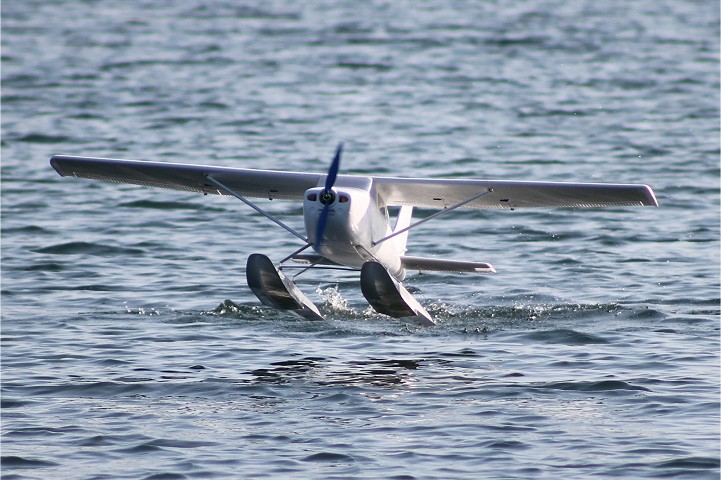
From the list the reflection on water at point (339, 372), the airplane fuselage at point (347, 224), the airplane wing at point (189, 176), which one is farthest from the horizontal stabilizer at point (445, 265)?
the reflection on water at point (339, 372)

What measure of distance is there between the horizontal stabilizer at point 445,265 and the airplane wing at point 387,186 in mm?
786

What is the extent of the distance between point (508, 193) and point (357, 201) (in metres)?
2.36

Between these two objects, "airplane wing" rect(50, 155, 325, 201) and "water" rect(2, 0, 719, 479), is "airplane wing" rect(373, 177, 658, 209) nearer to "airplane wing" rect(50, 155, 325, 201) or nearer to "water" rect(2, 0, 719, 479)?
"airplane wing" rect(50, 155, 325, 201)

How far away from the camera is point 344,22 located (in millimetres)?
64625

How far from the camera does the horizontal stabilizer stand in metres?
15.3

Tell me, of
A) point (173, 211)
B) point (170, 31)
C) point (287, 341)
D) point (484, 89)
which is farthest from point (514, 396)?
point (170, 31)

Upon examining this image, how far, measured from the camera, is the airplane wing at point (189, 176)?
48.4ft

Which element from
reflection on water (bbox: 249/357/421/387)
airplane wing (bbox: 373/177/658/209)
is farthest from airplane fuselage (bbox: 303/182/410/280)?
reflection on water (bbox: 249/357/421/387)

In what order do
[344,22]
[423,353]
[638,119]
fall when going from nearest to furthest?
1. [423,353]
2. [638,119]
3. [344,22]

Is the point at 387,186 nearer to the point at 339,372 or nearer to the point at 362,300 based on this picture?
the point at 362,300

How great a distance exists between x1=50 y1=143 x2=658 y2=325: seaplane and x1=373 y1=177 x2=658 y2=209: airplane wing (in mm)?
13

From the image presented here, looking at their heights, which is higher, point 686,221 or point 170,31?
point 170,31

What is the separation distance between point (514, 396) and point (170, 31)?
52992 millimetres

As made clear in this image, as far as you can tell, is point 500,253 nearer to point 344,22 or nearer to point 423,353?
point 423,353
